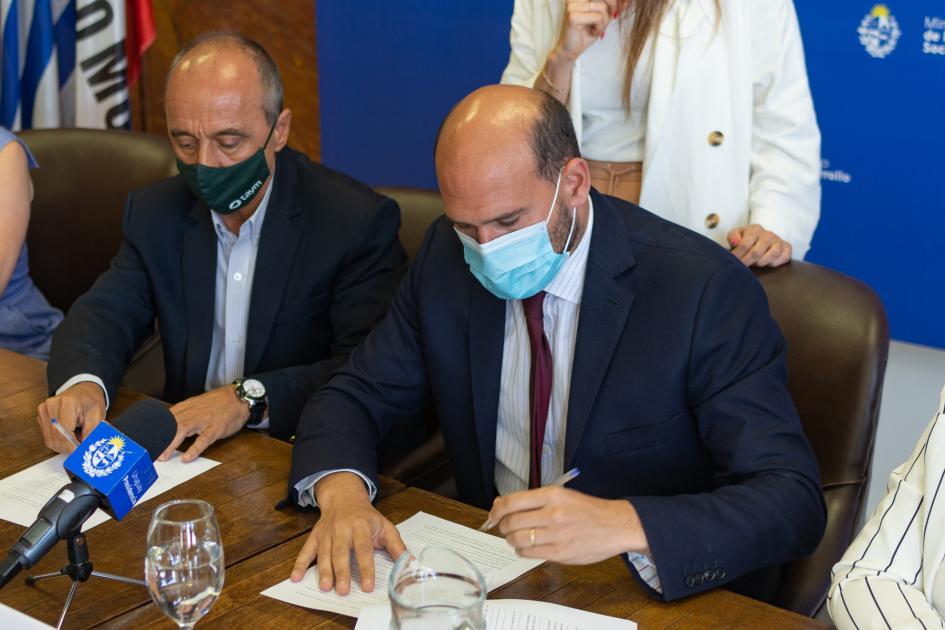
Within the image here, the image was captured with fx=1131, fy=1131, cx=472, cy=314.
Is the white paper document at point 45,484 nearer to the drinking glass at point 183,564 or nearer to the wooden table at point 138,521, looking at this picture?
the wooden table at point 138,521

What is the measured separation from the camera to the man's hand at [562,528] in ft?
5.11

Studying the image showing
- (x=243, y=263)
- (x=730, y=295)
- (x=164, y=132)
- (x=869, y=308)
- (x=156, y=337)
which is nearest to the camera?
(x=730, y=295)

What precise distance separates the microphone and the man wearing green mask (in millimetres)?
826

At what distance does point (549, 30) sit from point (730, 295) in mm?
1114

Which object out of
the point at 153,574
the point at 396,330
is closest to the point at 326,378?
the point at 396,330

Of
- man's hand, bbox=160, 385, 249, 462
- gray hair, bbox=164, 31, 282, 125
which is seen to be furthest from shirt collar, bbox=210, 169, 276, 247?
man's hand, bbox=160, 385, 249, 462

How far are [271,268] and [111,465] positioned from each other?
3.82 feet

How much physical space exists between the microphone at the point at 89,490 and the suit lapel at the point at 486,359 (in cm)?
70

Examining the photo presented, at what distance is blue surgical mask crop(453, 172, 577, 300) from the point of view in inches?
75.9

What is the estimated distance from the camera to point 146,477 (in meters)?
1.63

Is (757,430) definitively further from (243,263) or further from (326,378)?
(243,263)

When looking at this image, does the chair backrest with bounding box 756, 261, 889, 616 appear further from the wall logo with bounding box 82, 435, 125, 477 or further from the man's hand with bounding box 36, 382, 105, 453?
the man's hand with bounding box 36, 382, 105, 453

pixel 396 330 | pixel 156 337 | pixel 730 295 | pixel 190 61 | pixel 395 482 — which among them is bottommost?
pixel 156 337

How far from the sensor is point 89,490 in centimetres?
154
